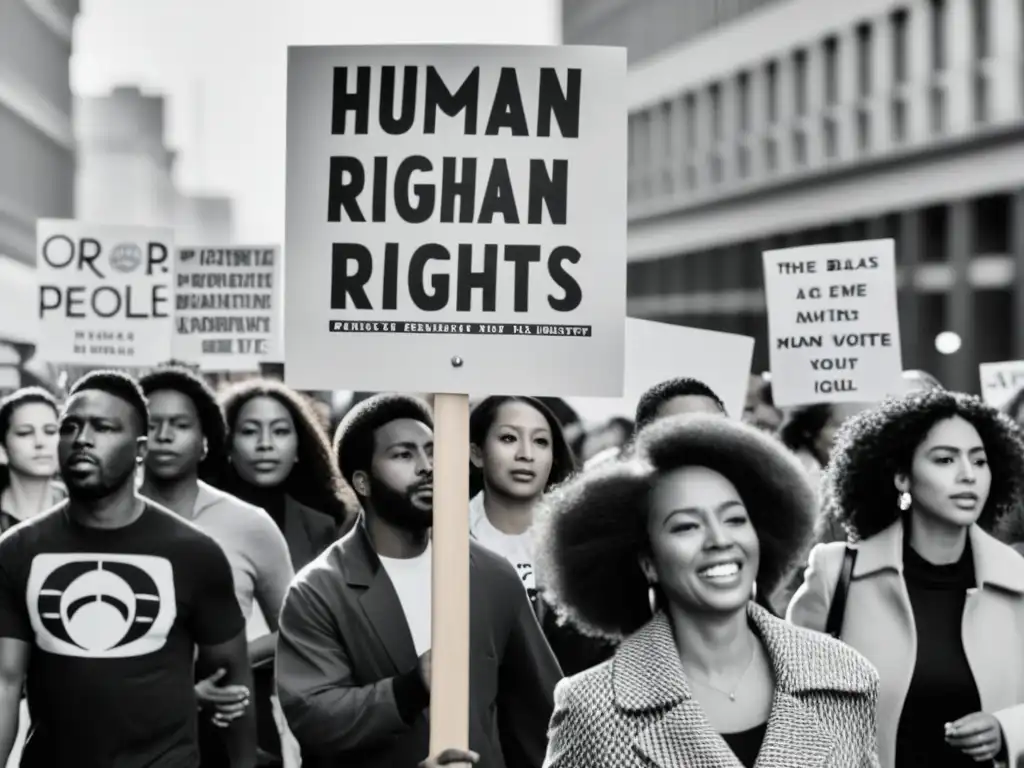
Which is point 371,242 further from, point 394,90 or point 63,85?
point 63,85

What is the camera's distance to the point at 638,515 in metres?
4.91

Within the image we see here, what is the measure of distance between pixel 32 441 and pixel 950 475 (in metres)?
4.43

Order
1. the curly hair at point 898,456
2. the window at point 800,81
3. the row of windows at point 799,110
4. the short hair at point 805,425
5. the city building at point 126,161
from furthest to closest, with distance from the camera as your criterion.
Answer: the city building at point 126,161 < the window at point 800,81 < the row of windows at point 799,110 < the short hair at point 805,425 < the curly hair at point 898,456

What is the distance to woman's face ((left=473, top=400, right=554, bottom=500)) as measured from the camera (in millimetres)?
7586

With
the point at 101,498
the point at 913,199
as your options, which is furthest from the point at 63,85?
the point at 101,498

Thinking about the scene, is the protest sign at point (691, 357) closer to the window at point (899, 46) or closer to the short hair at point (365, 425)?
the short hair at point (365, 425)

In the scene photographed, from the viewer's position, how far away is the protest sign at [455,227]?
5.32 meters

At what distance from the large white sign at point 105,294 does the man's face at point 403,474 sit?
5.60 m

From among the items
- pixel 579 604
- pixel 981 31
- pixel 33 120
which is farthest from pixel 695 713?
pixel 33 120

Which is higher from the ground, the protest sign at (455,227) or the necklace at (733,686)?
the protest sign at (455,227)

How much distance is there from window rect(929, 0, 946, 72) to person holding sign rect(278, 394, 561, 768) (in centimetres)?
4143

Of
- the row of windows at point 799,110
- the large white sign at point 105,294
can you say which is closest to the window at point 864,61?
the row of windows at point 799,110

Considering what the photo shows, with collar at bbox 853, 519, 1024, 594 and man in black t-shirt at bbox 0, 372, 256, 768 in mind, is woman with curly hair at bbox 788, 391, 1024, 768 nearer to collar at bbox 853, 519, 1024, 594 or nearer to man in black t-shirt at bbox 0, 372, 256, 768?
collar at bbox 853, 519, 1024, 594

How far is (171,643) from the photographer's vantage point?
6863mm
